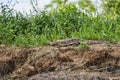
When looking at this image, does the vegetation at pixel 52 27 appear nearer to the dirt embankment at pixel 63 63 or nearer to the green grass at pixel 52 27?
the green grass at pixel 52 27

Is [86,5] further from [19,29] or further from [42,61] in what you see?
[42,61]

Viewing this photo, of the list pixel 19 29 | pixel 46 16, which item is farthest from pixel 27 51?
pixel 46 16

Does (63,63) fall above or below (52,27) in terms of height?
below

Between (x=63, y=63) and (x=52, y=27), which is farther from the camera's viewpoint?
(x=52, y=27)

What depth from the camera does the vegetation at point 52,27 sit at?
6.05 m

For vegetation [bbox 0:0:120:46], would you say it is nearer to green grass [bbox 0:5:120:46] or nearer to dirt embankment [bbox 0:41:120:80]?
green grass [bbox 0:5:120:46]

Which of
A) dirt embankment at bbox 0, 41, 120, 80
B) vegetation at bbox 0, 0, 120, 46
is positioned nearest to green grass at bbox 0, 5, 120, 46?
vegetation at bbox 0, 0, 120, 46

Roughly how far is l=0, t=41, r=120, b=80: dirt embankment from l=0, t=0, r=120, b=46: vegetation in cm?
58

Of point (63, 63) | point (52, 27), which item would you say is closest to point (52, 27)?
point (52, 27)

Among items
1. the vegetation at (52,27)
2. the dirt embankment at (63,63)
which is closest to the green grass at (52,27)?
the vegetation at (52,27)

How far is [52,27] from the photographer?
736 cm

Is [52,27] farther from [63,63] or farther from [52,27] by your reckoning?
[63,63]

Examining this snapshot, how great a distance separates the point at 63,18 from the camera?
24.6 ft

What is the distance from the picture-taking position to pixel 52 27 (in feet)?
24.1
